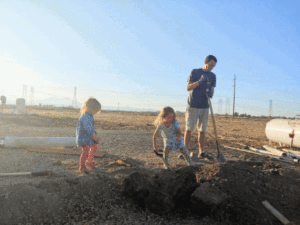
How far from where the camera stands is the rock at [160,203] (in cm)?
297

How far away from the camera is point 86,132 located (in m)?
4.18

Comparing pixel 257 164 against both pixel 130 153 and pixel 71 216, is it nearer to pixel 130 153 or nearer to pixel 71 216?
pixel 130 153

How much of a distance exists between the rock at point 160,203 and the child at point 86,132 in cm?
141

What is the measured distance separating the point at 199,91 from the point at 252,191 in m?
2.52

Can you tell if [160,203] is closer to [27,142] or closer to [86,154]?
[86,154]

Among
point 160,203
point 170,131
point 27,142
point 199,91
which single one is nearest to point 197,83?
point 199,91

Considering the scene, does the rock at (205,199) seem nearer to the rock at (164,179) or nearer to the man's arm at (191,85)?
the rock at (164,179)

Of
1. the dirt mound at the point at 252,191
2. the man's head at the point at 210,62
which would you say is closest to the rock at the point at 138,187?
the dirt mound at the point at 252,191

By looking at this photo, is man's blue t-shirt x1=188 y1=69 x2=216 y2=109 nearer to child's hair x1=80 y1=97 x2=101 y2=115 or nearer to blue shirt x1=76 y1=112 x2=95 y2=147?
child's hair x1=80 y1=97 x2=101 y2=115

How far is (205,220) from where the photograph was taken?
2.95 meters

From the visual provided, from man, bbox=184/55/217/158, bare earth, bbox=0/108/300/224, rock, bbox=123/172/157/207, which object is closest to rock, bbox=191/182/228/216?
bare earth, bbox=0/108/300/224

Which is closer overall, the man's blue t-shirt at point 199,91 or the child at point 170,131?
the child at point 170,131

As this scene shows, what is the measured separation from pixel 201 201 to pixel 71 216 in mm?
1538

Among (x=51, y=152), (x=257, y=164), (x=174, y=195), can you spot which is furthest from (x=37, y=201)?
(x=257, y=164)
